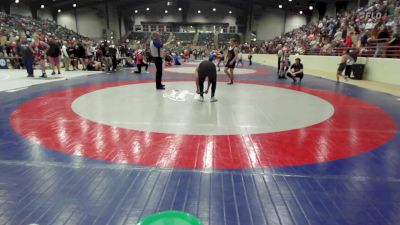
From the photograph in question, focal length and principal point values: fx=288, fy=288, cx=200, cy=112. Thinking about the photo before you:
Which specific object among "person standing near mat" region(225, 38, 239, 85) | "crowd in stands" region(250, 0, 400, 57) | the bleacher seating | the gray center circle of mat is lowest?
the gray center circle of mat

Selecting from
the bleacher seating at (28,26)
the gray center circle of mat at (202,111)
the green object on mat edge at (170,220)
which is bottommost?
the gray center circle of mat at (202,111)

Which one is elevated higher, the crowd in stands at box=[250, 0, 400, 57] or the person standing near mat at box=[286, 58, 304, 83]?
the crowd in stands at box=[250, 0, 400, 57]

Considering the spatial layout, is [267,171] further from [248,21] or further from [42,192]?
[248,21]

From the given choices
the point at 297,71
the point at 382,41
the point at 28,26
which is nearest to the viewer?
the point at 297,71

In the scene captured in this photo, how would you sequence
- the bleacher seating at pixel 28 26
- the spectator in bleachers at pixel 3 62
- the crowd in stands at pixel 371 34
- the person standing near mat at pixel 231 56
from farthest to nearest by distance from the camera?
the bleacher seating at pixel 28 26 < the spectator in bleachers at pixel 3 62 < the crowd in stands at pixel 371 34 < the person standing near mat at pixel 231 56

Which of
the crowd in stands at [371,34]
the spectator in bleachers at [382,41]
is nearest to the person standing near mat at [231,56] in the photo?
the crowd in stands at [371,34]

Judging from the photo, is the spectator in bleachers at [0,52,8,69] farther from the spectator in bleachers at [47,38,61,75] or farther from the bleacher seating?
the bleacher seating

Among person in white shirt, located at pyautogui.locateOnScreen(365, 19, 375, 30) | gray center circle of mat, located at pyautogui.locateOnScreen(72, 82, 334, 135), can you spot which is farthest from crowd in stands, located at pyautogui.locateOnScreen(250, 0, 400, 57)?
gray center circle of mat, located at pyautogui.locateOnScreen(72, 82, 334, 135)

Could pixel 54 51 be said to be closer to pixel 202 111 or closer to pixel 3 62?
pixel 3 62

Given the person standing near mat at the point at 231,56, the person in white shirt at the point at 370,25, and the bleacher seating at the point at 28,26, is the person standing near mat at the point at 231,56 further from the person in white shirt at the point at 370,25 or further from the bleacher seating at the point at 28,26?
the bleacher seating at the point at 28,26

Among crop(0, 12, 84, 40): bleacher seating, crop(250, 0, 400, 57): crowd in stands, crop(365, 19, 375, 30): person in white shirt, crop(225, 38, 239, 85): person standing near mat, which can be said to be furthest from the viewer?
crop(0, 12, 84, 40): bleacher seating

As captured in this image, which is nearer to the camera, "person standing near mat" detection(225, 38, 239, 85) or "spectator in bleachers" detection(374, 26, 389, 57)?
"person standing near mat" detection(225, 38, 239, 85)

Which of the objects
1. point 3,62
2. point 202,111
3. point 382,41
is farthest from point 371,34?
point 3,62

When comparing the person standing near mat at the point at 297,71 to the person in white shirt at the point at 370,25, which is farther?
the person in white shirt at the point at 370,25
